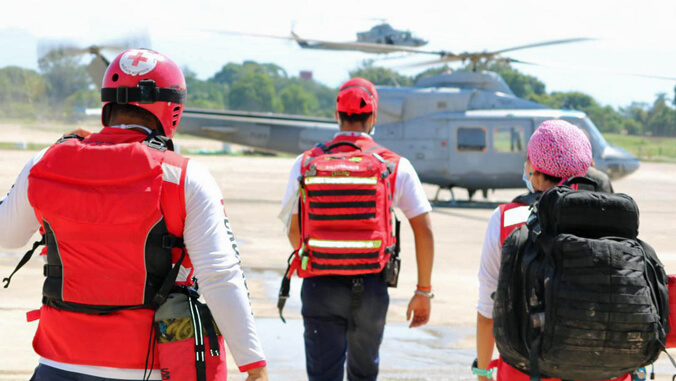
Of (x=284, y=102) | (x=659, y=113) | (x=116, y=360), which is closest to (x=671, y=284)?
(x=116, y=360)

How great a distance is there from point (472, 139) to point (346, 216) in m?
12.7

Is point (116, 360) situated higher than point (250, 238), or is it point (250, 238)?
point (116, 360)

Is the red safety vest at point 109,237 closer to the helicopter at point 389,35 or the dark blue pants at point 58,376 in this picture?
the dark blue pants at point 58,376

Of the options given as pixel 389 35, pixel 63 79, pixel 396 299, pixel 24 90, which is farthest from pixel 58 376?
pixel 24 90

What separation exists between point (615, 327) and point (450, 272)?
713cm

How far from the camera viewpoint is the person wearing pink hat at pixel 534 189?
257cm

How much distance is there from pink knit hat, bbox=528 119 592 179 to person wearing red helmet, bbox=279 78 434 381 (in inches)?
48.8

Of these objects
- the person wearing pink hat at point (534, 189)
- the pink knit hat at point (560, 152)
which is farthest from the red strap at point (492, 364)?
the pink knit hat at point (560, 152)

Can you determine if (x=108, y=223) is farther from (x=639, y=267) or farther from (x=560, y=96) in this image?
(x=560, y=96)

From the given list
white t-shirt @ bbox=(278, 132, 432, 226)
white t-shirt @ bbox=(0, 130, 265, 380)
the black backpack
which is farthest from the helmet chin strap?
white t-shirt @ bbox=(278, 132, 432, 226)

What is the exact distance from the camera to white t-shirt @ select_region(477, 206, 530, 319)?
8.53ft

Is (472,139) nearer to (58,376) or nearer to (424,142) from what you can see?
(424,142)

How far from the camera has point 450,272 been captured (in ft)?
30.2

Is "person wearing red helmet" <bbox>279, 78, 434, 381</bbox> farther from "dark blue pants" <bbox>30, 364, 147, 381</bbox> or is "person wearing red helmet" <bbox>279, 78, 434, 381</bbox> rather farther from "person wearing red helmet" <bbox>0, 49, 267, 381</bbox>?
"dark blue pants" <bbox>30, 364, 147, 381</bbox>
